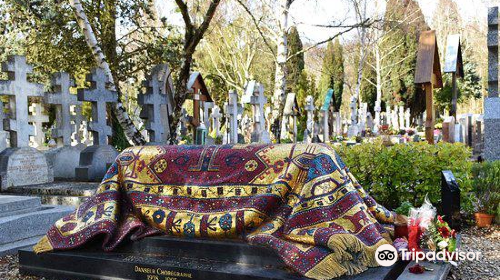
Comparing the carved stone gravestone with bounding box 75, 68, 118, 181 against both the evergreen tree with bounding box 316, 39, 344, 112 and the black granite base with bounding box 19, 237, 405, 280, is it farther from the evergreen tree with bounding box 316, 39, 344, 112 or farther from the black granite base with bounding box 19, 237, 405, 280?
the evergreen tree with bounding box 316, 39, 344, 112

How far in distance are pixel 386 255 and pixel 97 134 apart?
660cm

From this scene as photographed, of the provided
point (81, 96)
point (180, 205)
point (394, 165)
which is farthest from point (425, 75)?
point (180, 205)

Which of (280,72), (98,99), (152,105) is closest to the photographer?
(98,99)

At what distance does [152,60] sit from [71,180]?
708 centimetres

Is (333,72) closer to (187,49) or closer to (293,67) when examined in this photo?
(293,67)

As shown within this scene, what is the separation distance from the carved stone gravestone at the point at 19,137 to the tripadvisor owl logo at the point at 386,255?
654 cm

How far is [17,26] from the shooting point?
14.9 metres

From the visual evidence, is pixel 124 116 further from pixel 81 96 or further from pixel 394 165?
pixel 394 165

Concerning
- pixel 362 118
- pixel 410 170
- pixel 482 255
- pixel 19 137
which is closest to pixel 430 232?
pixel 482 255

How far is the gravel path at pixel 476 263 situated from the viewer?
4.50 metres

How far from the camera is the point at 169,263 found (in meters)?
4.29

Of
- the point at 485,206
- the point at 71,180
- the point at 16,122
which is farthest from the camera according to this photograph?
the point at 71,180

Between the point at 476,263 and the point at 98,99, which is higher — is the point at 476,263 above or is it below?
below

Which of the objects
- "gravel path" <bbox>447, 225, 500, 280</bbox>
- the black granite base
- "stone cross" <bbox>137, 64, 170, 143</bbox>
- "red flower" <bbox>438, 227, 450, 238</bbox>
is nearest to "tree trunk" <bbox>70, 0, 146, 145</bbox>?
"stone cross" <bbox>137, 64, 170, 143</bbox>
